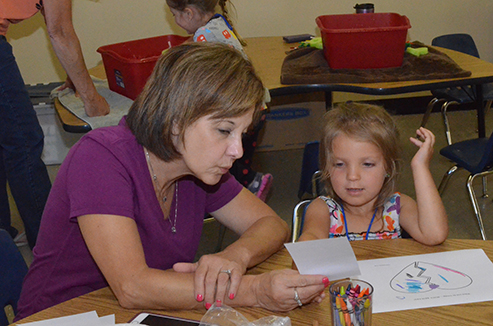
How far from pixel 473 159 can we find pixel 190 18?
157 cm

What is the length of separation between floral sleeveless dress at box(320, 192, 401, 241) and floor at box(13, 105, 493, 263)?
1393 millimetres

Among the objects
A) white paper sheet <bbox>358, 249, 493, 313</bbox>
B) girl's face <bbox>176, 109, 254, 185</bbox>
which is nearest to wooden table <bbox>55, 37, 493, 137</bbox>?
girl's face <bbox>176, 109, 254, 185</bbox>

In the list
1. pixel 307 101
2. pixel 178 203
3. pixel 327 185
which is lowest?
pixel 307 101

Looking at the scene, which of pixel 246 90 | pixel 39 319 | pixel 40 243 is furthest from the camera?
pixel 40 243

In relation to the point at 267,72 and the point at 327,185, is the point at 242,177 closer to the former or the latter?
the point at 267,72

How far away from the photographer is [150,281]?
1.21 meters

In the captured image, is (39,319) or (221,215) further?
(221,215)

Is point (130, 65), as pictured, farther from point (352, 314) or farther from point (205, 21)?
point (352, 314)

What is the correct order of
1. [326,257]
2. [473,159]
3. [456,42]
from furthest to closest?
[456,42], [473,159], [326,257]

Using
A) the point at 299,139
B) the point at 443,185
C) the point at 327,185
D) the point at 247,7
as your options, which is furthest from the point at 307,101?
the point at 327,185

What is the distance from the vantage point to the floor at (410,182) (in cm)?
319

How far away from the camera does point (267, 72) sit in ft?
10.2

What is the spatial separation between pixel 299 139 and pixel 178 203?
2.89 meters

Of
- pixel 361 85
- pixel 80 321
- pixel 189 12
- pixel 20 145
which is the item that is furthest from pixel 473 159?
pixel 20 145
